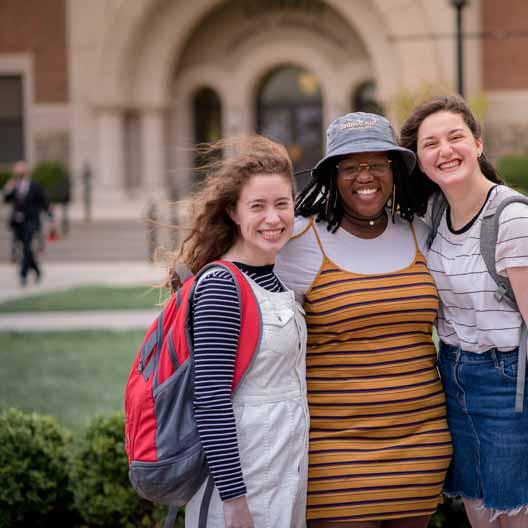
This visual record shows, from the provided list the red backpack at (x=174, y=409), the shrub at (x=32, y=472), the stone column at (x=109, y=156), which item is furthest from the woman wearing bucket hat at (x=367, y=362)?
the stone column at (x=109, y=156)

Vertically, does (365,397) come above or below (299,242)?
below

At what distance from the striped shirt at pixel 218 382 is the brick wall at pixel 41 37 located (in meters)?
25.1

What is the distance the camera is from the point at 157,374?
9.35 ft

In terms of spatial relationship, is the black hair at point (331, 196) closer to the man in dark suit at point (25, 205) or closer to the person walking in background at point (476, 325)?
the person walking in background at point (476, 325)

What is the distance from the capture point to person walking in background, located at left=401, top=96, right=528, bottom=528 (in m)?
3.03

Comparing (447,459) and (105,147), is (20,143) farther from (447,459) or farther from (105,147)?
(447,459)

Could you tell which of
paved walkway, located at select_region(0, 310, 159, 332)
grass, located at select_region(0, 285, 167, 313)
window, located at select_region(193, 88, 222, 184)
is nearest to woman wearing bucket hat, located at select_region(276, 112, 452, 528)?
paved walkway, located at select_region(0, 310, 159, 332)

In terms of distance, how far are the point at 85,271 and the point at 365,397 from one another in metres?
14.1

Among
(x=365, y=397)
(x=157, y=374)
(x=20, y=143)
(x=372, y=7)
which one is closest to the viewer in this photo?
(x=157, y=374)

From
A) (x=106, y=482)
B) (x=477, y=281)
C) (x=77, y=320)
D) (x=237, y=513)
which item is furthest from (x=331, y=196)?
(x=77, y=320)

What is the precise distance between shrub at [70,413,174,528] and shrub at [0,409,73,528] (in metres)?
0.12

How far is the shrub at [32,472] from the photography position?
174 inches

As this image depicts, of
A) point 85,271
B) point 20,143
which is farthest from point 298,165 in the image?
point 85,271

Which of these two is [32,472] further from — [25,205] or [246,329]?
[25,205]
